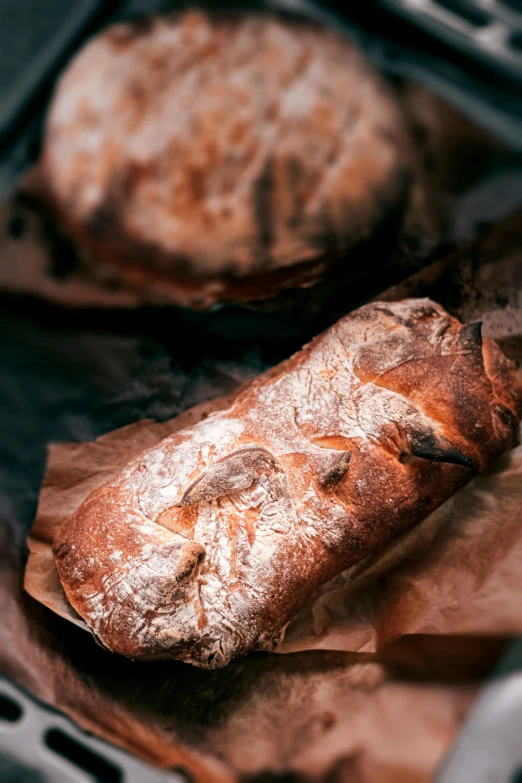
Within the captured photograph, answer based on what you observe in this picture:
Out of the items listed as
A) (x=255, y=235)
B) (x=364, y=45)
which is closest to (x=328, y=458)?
(x=255, y=235)

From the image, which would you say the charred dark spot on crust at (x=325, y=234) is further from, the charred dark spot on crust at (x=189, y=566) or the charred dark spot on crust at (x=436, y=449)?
the charred dark spot on crust at (x=189, y=566)

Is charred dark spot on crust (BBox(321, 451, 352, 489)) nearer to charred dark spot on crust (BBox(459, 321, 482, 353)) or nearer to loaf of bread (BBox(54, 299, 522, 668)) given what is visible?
loaf of bread (BBox(54, 299, 522, 668))

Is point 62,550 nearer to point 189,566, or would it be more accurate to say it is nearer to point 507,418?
point 189,566

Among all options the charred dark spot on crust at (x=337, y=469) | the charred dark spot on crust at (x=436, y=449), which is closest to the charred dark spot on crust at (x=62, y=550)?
the charred dark spot on crust at (x=337, y=469)

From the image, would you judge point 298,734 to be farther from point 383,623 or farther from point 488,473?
point 488,473

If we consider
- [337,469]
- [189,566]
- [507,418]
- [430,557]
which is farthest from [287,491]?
[507,418]

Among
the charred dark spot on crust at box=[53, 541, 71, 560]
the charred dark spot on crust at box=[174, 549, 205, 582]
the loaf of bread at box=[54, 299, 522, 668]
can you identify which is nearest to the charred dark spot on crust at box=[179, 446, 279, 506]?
the loaf of bread at box=[54, 299, 522, 668]
